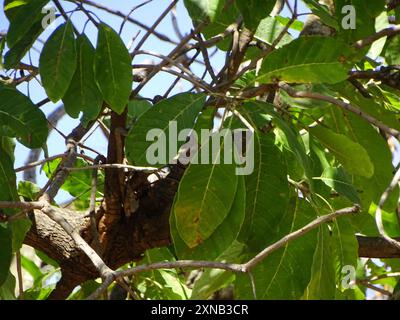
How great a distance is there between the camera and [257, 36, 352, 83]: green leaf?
5.10 ft

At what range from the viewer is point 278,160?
5.16ft

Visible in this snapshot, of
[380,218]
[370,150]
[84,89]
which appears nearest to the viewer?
[380,218]

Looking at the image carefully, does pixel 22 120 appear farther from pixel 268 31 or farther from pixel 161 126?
pixel 268 31

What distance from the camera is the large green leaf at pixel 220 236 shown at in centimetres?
150

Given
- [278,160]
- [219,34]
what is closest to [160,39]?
[219,34]

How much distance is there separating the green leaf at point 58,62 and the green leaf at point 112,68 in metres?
0.06

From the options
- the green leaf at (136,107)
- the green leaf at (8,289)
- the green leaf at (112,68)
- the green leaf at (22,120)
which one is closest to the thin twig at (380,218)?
the green leaf at (112,68)

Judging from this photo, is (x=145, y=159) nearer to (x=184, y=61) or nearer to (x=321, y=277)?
(x=321, y=277)

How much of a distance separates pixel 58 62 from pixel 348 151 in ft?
2.09

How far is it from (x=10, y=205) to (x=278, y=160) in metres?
0.52

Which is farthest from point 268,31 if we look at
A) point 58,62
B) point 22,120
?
point 22,120

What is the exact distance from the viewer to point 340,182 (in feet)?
5.49

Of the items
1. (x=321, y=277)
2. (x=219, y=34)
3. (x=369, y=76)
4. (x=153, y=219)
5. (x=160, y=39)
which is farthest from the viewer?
(x=160, y=39)
